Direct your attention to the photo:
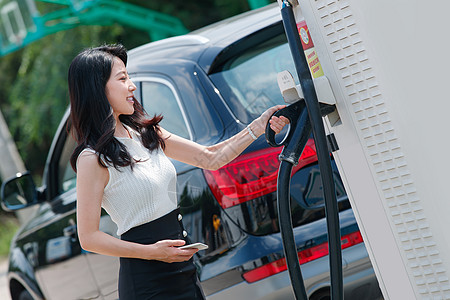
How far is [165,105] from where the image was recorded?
11.5 ft

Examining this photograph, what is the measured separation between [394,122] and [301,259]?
1.11 metres

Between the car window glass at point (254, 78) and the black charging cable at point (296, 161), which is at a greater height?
the car window glass at point (254, 78)

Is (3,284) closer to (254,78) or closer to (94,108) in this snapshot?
(254,78)

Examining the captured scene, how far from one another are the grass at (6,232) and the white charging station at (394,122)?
1042 cm

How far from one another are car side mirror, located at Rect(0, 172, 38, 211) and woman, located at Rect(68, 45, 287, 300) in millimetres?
2032

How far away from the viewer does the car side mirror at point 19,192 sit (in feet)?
14.7

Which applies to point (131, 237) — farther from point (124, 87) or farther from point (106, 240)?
point (124, 87)

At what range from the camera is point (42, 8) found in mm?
12945

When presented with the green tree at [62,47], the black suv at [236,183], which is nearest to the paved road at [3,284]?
the green tree at [62,47]

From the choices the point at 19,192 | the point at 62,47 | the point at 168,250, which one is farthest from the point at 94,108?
the point at 62,47

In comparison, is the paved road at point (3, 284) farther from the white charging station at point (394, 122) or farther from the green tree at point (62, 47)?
the white charging station at point (394, 122)

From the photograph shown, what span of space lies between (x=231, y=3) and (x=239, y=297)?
9.04m

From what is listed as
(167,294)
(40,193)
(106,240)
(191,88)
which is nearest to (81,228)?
(106,240)

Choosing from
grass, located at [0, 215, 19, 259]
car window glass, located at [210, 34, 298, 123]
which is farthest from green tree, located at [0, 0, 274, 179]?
car window glass, located at [210, 34, 298, 123]
